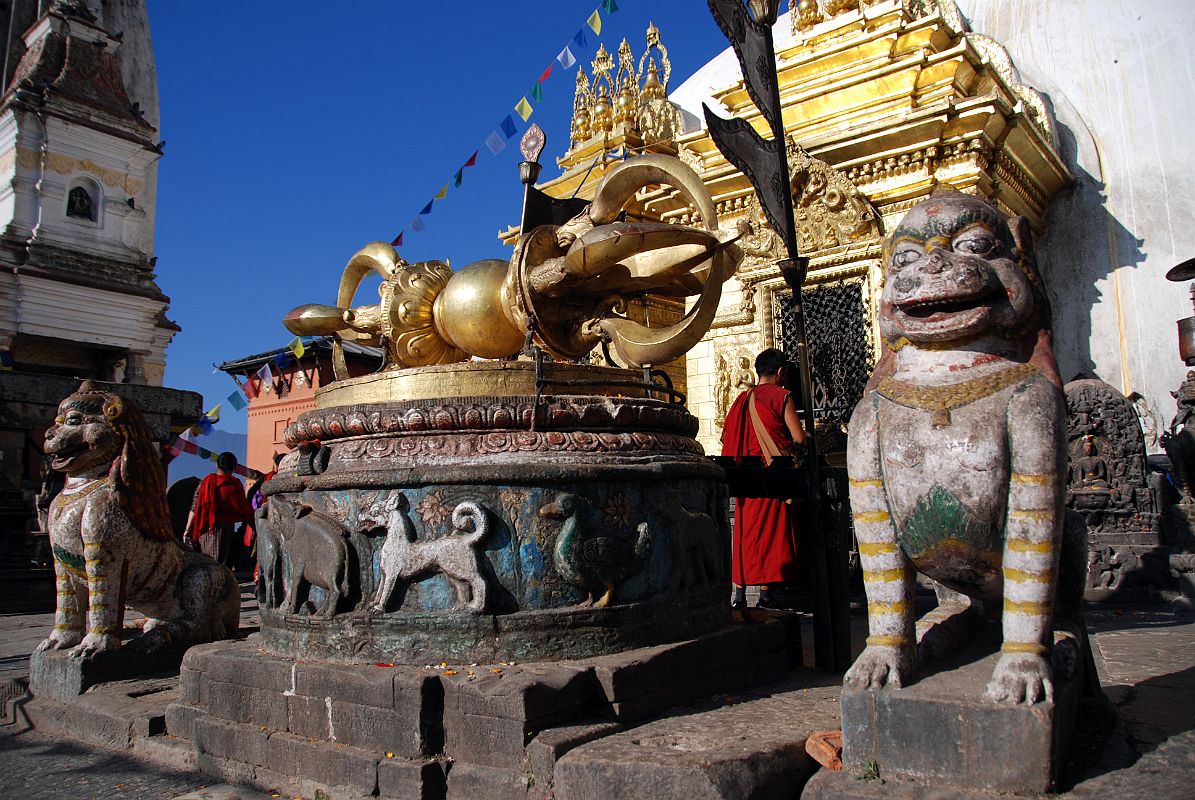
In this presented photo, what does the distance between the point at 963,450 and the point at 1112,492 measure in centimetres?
634

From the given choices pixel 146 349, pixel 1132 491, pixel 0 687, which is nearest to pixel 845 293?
pixel 1132 491

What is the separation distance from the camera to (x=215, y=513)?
9.34 metres

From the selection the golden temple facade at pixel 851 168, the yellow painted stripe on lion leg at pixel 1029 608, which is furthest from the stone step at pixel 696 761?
the golden temple facade at pixel 851 168

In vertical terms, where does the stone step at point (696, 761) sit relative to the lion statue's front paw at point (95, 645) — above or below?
below

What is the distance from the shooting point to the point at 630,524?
3.30m

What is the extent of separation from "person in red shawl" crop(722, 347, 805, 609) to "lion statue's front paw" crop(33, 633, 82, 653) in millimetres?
3500

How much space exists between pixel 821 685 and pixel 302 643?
2088 mm

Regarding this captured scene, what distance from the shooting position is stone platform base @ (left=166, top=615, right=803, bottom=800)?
2.61 metres

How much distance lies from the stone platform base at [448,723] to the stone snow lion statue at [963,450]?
658mm

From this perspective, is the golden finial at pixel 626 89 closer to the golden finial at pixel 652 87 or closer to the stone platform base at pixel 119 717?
the golden finial at pixel 652 87

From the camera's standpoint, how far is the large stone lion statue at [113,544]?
169 inches

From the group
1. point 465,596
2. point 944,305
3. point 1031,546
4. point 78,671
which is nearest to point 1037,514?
point 1031,546

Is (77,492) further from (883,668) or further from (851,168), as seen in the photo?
(851,168)

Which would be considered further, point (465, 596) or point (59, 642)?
point (59, 642)
